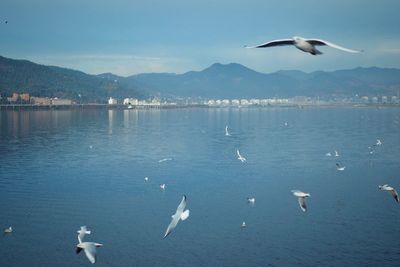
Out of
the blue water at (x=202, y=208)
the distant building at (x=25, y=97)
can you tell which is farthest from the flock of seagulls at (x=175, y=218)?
the distant building at (x=25, y=97)

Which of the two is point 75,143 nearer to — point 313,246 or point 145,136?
point 145,136

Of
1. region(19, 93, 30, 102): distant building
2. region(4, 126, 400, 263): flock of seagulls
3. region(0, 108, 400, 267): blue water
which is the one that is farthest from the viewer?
region(19, 93, 30, 102): distant building

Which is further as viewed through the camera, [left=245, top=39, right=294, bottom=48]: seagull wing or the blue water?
the blue water

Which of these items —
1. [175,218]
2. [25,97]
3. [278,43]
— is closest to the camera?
[278,43]

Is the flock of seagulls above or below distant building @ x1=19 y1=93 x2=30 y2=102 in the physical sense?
below

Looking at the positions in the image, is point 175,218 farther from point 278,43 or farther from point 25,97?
point 25,97

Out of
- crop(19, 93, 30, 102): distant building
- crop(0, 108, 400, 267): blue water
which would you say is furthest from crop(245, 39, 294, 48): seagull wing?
crop(19, 93, 30, 102): distant building

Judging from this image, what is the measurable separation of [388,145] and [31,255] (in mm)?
46646

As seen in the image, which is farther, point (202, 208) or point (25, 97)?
point (25, 97)

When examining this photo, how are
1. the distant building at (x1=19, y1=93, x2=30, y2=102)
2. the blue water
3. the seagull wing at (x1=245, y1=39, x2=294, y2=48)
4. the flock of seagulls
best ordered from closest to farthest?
1. the seagull wing at (x1=245, y1=39, x2=294, y2=48)
2. the flock of seagulls
3. the blue water
4. the distant building at (x1=19, y1=93, x2=30, y2=102)

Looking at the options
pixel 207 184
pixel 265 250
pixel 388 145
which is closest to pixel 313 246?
pixel 265 250

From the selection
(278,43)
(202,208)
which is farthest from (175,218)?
(202,208)

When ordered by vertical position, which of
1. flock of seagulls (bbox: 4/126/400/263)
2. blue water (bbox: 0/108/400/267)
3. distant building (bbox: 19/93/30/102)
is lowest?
blue water (bbox: 0/108/400/267)

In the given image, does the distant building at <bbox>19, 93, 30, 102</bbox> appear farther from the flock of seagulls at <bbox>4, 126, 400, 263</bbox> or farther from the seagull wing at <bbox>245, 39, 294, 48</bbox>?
the seagull wing at <bbox>245, 39, 294, 48</bbox>
